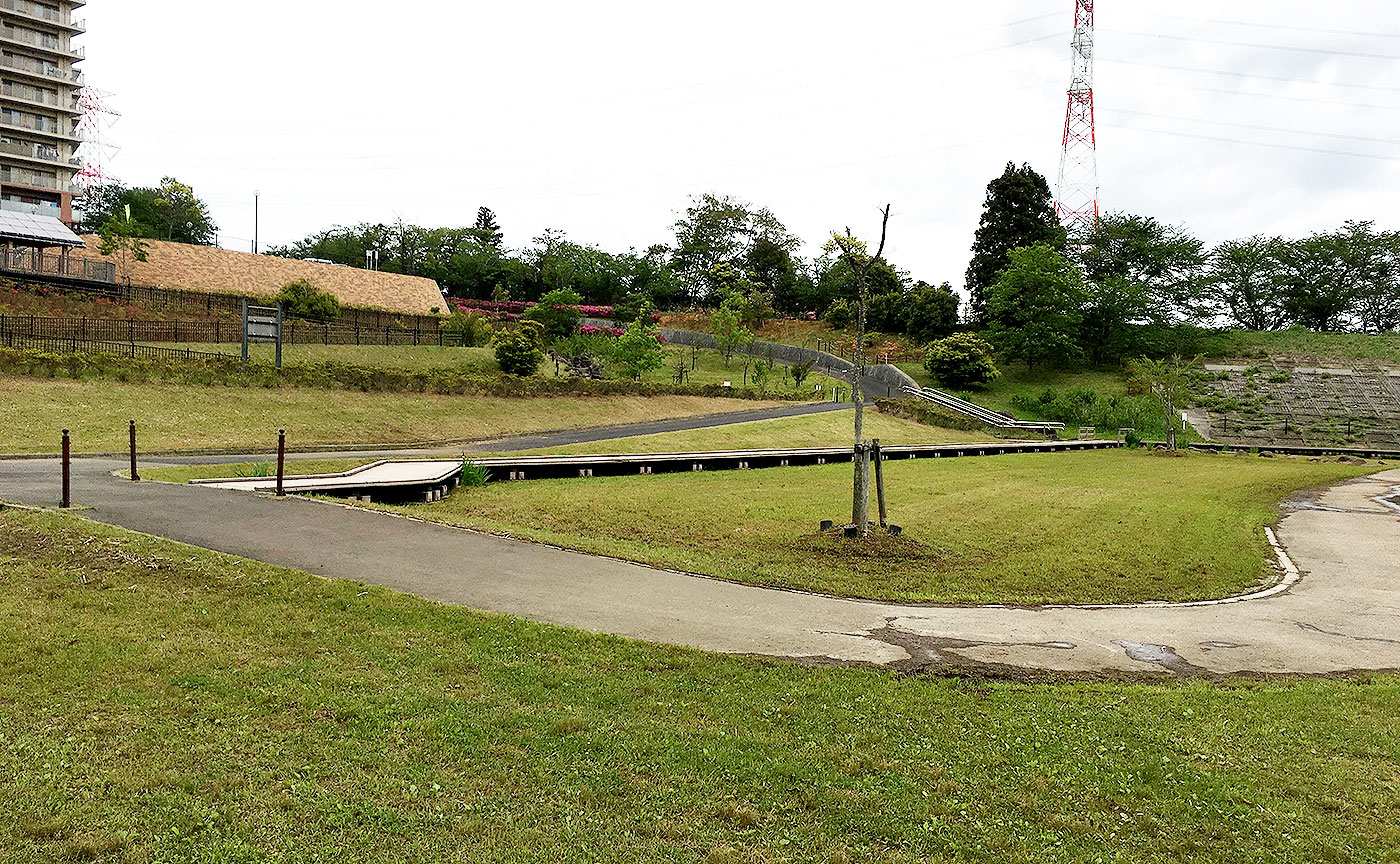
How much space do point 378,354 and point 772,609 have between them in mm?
33702

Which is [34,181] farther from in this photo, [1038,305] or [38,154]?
[1038,305]

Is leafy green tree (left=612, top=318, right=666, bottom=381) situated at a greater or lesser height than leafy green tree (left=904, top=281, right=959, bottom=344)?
lesser

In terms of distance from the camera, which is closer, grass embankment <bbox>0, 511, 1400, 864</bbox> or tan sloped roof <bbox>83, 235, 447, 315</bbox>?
grass embankment <bbox>0, 511, 1400, 864</bbox>

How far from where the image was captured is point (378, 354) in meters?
37.7

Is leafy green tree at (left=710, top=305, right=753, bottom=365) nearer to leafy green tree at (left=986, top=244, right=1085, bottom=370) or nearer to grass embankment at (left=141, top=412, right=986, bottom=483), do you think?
grass embankment at (left=141, top=412, right=986, bottom=483)

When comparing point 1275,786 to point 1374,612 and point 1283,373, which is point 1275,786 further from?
point 1283,373

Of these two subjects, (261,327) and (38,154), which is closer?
(261,327)

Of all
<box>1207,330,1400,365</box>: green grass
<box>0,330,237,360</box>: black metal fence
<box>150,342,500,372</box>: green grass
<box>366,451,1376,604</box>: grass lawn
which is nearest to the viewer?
<box>366,451,1376,604</box>: grass lawn

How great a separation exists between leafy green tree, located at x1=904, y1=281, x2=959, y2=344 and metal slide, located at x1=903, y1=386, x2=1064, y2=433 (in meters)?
9.67

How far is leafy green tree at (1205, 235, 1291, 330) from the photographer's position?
60.6 metres

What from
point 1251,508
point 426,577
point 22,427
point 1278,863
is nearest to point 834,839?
point 1278,863

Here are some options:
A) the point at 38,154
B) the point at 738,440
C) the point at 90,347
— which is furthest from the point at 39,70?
the point at 738,440

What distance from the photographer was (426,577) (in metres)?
8.26

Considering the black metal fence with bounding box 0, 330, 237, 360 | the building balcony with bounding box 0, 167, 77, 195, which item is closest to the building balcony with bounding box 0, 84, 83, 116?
the building balcony with bounding box 0, 167, 77, 195
